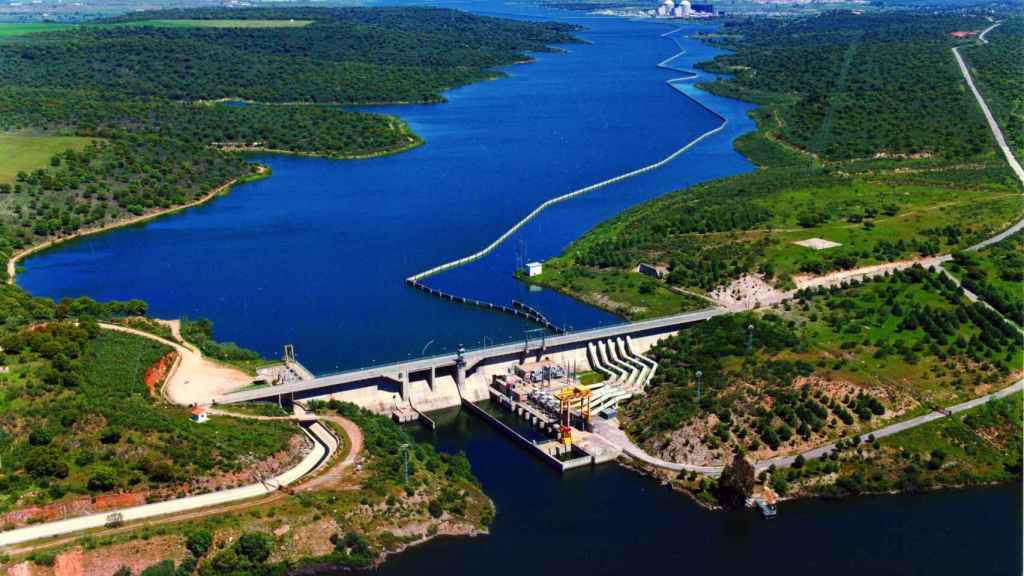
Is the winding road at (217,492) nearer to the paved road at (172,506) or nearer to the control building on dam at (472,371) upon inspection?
the paved road at (172,506)

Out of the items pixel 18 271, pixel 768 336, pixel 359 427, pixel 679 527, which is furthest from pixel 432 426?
pixel 18 271

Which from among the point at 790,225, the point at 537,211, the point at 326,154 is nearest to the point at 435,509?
the point at 790,225

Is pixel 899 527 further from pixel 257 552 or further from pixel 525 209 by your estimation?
pixel 525 209

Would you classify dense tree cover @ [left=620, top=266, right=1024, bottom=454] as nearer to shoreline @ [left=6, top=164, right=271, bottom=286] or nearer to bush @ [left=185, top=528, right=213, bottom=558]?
bush @ [left=185, top=528, right=213, bottom=558]

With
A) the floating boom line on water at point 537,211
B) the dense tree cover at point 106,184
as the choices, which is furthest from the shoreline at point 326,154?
the floating boom line on water at point 537,211

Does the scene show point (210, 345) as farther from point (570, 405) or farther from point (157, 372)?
point (570, 405)
